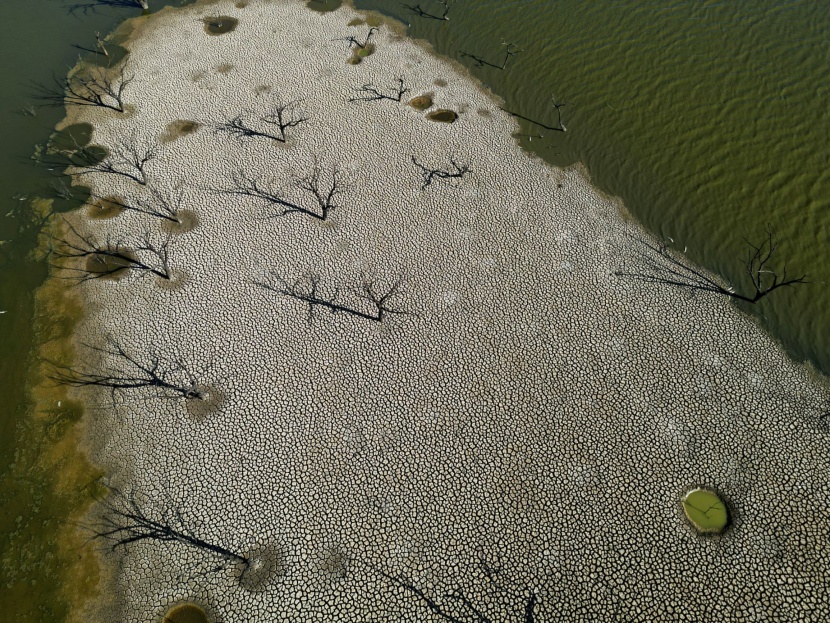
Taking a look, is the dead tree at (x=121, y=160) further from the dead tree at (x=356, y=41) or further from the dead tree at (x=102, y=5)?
the dead tree at (x=102, y=5)

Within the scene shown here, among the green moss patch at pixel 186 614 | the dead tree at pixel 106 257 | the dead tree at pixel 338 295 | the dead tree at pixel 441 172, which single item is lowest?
the green moss patch at pixel 186 614

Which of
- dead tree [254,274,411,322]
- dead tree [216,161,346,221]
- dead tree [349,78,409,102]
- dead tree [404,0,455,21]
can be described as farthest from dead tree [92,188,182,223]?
dead tree [404,0,455,21]

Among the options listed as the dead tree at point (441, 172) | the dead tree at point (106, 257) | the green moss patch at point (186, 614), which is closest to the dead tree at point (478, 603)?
the green moss patch at point (186, 614)

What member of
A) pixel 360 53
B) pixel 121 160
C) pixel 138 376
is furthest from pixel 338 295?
pixel 360 53

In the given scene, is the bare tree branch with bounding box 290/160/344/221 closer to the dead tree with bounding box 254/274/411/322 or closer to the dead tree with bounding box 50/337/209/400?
the dead tree with bounding box 254/274/411/322

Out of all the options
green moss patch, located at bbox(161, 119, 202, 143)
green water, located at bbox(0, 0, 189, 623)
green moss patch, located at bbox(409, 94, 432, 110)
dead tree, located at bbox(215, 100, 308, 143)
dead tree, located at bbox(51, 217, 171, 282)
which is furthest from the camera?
green moss patch, located at bbox(409, 94, 432, 110)

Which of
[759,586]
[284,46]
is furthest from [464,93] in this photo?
[759,586]
